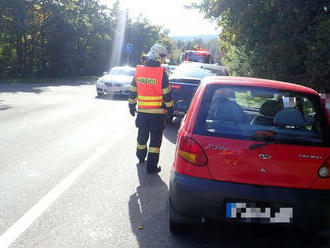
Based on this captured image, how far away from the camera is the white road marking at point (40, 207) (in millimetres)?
3896

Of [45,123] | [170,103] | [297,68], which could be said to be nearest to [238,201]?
[170,103]

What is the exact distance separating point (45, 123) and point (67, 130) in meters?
1.18

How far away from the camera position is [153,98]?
20.6ft

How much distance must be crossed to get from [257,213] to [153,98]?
118 inches

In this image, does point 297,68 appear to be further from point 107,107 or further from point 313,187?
point 313,187

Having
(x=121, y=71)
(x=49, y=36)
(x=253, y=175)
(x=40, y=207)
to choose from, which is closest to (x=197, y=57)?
(x=121, y=71)

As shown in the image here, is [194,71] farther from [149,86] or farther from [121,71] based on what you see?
[121,71]

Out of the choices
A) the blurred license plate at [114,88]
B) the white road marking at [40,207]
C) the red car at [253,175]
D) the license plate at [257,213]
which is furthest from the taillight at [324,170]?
the blurred license plate at [114,88]

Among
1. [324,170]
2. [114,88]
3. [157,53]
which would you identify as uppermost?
[157,53]

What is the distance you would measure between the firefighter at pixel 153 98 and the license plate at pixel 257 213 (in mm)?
2752

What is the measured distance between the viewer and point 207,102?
402 centimetres

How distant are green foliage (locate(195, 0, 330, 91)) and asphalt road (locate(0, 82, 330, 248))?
8.51 m

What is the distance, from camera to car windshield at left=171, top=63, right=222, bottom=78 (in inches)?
442

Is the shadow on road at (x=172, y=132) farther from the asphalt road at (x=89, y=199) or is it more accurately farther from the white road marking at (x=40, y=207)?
the white road marking at (x=40, y=207)
